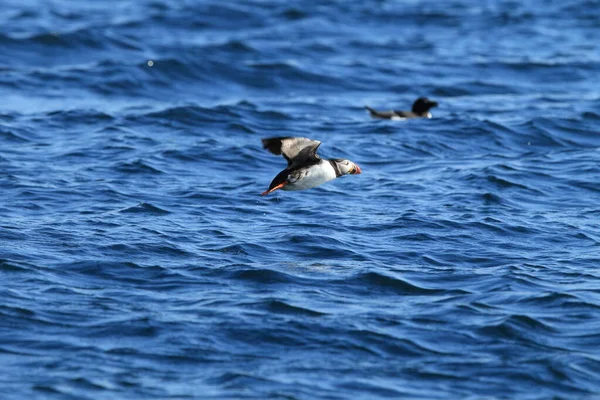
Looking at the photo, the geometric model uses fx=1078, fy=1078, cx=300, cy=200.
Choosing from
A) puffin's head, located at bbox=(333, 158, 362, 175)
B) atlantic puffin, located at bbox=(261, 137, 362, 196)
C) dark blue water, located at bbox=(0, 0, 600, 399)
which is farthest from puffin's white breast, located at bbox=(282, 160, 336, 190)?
dark blue water, located at bbox=(0, 0, 600, 399)

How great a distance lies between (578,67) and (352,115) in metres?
6.00

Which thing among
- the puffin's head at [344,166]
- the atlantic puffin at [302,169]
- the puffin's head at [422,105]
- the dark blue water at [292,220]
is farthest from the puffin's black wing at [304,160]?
the puffin's head at [422,105]

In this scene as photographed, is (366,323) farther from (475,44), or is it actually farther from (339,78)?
(475,44)

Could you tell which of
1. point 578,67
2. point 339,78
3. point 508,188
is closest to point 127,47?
point 339,78

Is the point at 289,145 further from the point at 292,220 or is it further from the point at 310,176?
the point at 292,220

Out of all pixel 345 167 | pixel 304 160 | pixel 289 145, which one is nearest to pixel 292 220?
pixel 345 167

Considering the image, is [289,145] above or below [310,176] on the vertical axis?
above

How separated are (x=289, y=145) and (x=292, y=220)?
1517mm

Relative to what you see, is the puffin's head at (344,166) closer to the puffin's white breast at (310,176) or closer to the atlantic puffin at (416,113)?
the puffin's white breast at (310,176)

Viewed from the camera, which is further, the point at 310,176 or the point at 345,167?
the point at 345,167

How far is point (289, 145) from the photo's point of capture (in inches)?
392

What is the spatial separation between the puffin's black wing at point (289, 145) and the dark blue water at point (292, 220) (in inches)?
34.5

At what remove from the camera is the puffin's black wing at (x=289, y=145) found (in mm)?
9562

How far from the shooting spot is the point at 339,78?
780 inches
